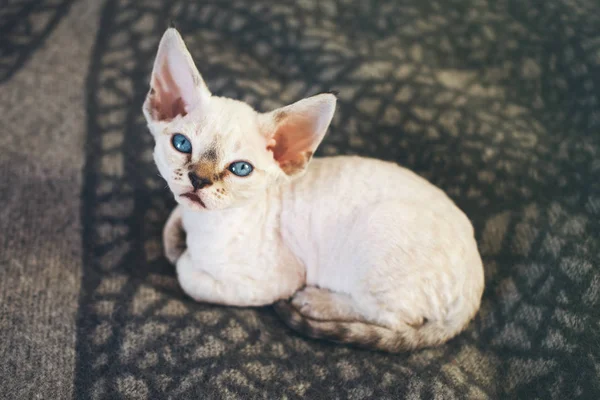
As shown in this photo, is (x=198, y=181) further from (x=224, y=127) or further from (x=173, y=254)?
(x=173, y=254)

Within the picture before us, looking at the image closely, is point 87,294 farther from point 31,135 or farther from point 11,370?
point 31,135

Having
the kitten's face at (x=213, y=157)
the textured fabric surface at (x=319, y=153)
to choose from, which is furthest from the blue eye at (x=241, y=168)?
the textured fabric surface at (x=319, y=153)

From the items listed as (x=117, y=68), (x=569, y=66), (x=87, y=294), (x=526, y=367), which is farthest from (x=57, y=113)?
(x=569, y=66)

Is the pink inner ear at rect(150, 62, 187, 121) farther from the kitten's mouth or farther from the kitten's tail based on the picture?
the kitten's tail

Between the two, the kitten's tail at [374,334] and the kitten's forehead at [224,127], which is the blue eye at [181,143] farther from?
the kitten's tail at [374,334]

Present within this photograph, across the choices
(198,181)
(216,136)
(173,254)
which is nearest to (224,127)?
(216,136)

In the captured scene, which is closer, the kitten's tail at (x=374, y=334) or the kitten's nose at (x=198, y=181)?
the kitten's nose at (x=198, y=181)
